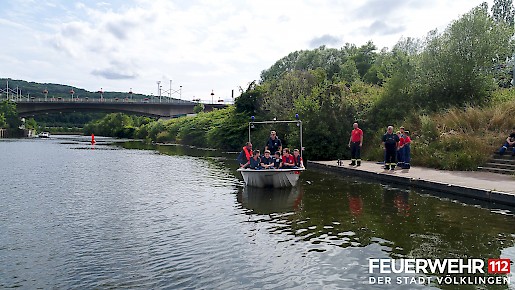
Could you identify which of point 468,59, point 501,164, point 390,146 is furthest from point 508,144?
point 468,59

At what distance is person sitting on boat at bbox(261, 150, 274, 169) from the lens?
17.7 m

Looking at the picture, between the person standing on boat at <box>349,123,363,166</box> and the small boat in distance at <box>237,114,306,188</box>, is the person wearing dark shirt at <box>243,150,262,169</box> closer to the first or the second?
the small boat in distance at <box>237,114,306,188</box>

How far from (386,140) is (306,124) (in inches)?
415

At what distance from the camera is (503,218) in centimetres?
1185

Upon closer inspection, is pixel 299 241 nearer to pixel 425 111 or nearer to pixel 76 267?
pixel 76 267

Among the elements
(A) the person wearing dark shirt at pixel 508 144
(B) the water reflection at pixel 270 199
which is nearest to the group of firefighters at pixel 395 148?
(A) the person wearing dark shirt at pixel 508 144

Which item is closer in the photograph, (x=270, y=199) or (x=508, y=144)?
(x=270, y=199)

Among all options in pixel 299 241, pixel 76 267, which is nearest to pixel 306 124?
pixel 299 241

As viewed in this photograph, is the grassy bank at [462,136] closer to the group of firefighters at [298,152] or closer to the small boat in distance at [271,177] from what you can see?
the group of firefighters at [298,152]

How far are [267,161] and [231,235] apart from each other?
7.60 m

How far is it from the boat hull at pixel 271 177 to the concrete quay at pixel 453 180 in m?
4.58

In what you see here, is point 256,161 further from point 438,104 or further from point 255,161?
point 438,104

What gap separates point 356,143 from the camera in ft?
77.5

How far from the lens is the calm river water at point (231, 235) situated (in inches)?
304
